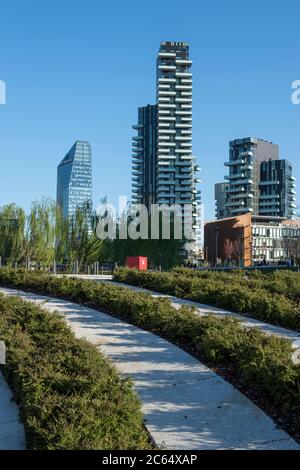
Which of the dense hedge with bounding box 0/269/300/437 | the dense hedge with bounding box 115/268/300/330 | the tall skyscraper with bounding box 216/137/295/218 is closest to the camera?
the dense hedge with bounding box 0/269/300/437

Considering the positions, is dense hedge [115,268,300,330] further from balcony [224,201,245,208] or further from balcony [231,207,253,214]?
balcony [224,201,245,208]

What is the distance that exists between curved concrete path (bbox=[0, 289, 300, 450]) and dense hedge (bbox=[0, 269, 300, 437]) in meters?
0.24

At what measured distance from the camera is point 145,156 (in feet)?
541

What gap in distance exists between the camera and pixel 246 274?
2008cm

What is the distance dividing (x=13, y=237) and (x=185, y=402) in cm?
4224

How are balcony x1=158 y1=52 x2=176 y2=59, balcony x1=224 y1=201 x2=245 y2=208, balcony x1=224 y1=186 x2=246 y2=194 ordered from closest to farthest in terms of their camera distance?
balcony x1=158 y1=52 x2=176 y2=59 < balcony x1=224 y1=201 x2=245 y2=208 < balcony x1=224 y1=186 x2=246 y2=194

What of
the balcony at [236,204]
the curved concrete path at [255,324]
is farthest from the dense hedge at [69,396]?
the balcony at [236,204]

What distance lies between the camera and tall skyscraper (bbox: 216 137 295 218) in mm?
157375

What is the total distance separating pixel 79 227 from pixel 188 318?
4233 cm

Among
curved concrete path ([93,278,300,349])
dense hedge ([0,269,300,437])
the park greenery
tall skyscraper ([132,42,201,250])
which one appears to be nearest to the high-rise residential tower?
tall skyscraper ([132,42,201,250])

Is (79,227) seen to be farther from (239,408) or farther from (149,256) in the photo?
(239,408)

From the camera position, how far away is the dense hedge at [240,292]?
10648mm

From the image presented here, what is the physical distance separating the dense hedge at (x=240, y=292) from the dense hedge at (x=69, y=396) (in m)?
4.66
